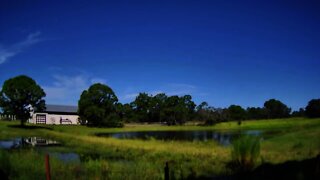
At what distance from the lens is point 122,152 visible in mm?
35594

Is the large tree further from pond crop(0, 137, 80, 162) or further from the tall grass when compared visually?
the tall grass

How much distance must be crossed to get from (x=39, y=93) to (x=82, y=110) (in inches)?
1295

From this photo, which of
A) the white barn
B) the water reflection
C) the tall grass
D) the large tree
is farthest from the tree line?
the tall grass

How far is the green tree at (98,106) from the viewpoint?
118m

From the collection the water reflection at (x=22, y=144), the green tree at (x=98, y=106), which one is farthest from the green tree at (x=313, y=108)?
the water reflection at (x=22, y=144)

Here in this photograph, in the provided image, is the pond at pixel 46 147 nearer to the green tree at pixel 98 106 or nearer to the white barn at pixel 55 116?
the green tree at pixel 98 106

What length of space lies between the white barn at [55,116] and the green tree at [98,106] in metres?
13.3

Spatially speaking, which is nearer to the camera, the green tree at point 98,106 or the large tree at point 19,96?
the large tree at point 19,96

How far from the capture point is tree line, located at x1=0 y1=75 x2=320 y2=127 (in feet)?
284

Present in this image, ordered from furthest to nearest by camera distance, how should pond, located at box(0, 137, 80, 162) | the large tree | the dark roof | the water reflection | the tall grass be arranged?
1. the dark roof
2. the large tree
3. the water reflection
4. pond, located at box(0, 137, 80, 162)
5. the tall grass

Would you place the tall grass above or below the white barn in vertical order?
below

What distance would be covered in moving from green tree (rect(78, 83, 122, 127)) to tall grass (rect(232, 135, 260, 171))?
97194 mm

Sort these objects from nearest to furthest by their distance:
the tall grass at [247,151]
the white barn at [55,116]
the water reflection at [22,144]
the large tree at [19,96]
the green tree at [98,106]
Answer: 1. the tall grass at [247,151]
2. the water reflection at [22,144]
3. the large tree at [19,96]
4. the green tree at [98,106]
5. the white barn at [55,116]

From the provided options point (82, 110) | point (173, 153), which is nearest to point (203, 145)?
point (173, 153)
